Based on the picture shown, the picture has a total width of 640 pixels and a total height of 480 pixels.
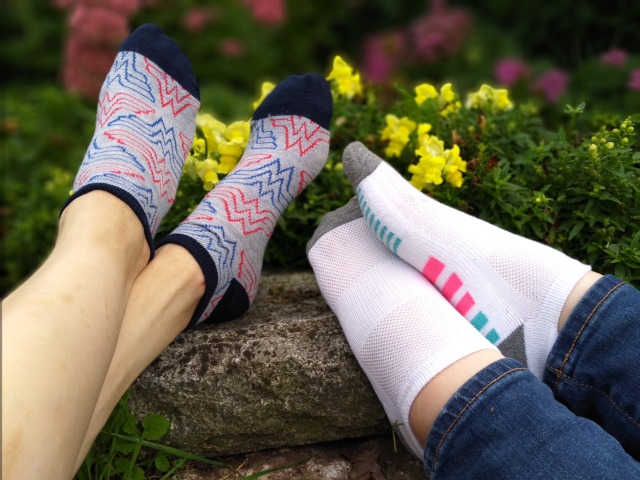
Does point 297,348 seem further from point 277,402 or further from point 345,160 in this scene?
point 345,160

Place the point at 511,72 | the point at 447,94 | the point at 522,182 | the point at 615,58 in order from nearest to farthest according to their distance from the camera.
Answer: the point at 522,182
the point at 447,94
the point at 615,58
the point at 511,72

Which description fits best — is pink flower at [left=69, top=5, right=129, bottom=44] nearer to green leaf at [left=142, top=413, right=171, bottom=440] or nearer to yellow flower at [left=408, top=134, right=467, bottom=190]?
yellow flower at [left=408, top=134, right=467, bottom=190]

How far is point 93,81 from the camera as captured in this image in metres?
3.62

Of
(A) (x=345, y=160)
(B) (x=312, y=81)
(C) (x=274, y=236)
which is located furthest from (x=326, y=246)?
(B) (x=312, y=81)

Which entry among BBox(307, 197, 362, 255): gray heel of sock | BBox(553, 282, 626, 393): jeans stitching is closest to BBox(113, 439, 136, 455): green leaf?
BBox(307, 197, 362, 255): gray heel of sock

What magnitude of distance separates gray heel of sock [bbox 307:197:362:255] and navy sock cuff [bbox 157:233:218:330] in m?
0.25

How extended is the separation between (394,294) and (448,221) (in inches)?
7.8

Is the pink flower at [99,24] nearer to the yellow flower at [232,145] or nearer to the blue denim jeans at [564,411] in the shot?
the yellow flower at [232,145]

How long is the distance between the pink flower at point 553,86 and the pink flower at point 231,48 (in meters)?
1.88

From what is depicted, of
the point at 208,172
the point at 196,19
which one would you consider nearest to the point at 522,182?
the point at 208,172

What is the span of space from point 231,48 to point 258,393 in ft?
10.6

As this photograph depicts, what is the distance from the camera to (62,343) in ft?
3.18

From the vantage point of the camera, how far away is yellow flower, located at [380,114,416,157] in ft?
5.75

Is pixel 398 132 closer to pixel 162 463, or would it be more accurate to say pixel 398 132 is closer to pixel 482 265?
pixel 482 265
